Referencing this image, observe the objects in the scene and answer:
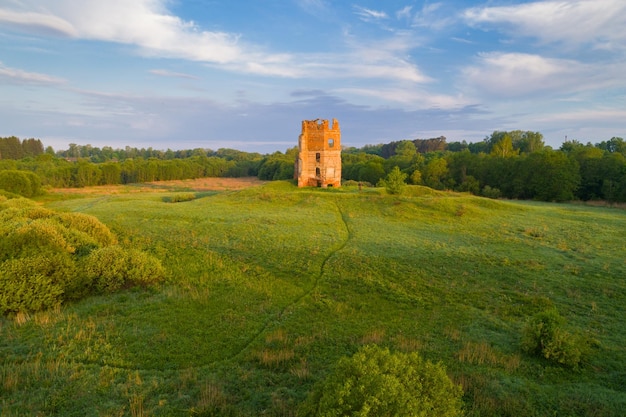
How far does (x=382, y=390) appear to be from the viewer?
5484mm

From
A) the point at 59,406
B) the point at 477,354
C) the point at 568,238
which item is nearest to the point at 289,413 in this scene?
the point at 59,406

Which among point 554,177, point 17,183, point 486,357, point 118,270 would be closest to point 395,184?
point 554,177

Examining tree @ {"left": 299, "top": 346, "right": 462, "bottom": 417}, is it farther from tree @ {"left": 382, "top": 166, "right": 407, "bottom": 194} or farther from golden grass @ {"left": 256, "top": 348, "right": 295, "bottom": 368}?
tree @ {"left": 382, "top": 166, "right": 407, "bottom": 194}

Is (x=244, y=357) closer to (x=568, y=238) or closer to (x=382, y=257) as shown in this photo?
(x=382, y=257)

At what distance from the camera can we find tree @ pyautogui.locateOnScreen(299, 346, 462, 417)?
543cm

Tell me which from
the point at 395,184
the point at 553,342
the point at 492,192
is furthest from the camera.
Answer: the point at 492,192

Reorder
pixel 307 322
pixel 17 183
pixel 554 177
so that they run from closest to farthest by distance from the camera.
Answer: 1. pixel 307 322
2. pixel 554 177
3. pixel 17 183

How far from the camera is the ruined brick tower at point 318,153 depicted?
46.7 metres

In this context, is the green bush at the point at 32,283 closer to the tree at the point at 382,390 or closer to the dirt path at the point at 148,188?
the tree at the point at 382,390

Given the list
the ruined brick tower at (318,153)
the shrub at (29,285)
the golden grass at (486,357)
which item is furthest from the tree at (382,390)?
the ruined brick tower at (318,153)

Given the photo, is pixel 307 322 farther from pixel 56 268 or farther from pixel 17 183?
pixel 17 183

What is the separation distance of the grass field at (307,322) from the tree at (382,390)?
210 centimetres

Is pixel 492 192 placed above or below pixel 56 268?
above

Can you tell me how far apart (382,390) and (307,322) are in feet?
24.1
